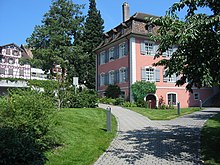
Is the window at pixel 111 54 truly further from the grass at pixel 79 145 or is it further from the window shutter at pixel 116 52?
the grass at pixel 79 145

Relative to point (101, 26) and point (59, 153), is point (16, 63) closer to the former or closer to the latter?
point (101, 26)

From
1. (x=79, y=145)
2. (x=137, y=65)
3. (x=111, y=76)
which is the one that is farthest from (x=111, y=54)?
(x=79, y=145)

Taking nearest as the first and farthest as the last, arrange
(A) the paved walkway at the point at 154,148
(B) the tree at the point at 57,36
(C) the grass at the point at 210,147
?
(C) the grass at the point at 210,147
(A) the paved walkway at the point at 154,148
(B) the tree at the point at 57,36

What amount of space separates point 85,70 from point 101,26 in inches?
337

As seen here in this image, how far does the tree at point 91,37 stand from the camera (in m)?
40.1

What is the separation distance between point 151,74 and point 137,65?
222 centimetres

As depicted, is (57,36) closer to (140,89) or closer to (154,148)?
(140,89)

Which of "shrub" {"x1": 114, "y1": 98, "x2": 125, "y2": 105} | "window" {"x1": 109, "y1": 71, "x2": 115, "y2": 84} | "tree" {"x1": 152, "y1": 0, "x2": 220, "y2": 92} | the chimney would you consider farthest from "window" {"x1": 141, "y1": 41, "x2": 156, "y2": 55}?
"tree" {"x1": 152, "y1": 0, "x2": 220, "y2": 92}

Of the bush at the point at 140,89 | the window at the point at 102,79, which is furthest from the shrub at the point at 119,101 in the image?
the window at the point at 102,79

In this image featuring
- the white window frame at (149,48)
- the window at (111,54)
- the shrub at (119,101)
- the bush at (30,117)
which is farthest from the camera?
the window at (111,54)

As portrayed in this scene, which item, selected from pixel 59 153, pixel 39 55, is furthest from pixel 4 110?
pixel 39 55

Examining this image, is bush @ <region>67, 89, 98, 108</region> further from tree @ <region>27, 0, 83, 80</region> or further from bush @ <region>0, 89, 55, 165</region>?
tree @ <region>27, 0, 83, 80</region>

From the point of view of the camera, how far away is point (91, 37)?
137ft

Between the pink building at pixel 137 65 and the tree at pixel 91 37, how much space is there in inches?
339
